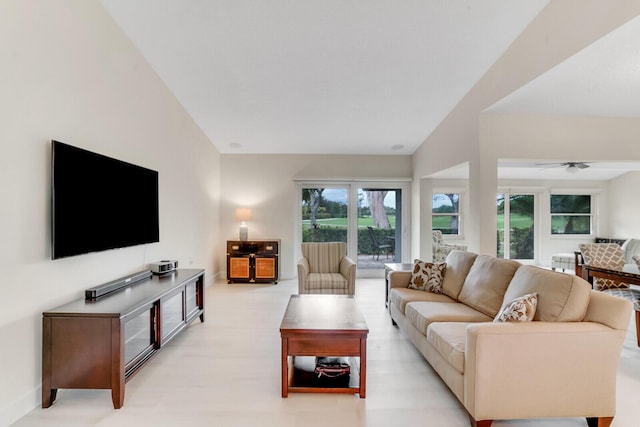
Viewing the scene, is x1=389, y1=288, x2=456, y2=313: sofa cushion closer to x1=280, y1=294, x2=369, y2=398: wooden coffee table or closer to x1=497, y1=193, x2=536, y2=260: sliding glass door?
x1=280, y1=294, x2=369, y2=398: wooden coffee table

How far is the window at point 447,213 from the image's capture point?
714 cm

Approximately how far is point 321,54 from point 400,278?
2.62 meters

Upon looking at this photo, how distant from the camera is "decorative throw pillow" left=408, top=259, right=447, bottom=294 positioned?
358 cm

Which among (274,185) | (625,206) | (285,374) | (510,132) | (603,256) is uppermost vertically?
(510,132)

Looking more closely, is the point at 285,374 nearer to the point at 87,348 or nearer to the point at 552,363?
the point at 87,348

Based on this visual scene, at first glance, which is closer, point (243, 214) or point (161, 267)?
point (161, 267)

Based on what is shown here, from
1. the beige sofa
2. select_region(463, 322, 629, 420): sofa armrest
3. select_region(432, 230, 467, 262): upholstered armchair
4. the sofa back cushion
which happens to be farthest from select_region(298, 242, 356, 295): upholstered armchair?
select_region(463, 322, 629, 420): sofa armrest

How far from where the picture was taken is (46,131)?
238cm

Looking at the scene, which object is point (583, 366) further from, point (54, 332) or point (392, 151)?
point (392, 151)

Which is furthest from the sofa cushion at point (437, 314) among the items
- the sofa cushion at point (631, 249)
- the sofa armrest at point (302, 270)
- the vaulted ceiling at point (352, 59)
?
the sofa cushion at point (631, 249)

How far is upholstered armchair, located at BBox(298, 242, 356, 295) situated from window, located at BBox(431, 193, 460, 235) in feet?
9.48

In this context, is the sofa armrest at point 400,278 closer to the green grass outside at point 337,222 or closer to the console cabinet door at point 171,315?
the console cabinet door at point 171,315

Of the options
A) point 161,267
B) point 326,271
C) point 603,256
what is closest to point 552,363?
point 326,271

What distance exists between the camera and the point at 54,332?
2.27 meters
